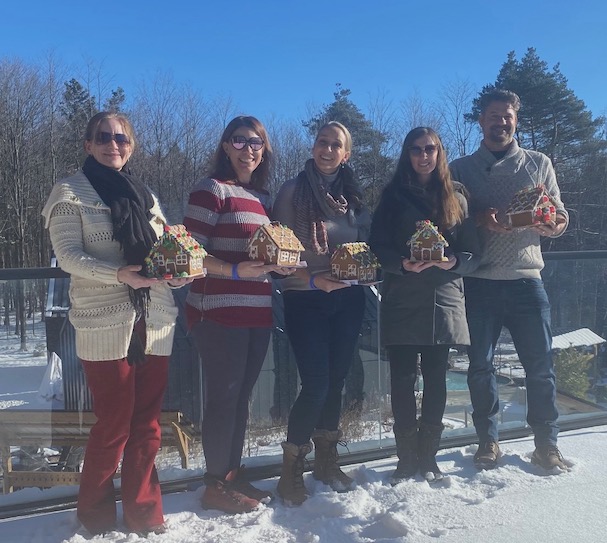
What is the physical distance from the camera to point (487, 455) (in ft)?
10.2

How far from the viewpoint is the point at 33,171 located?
75.9 ft

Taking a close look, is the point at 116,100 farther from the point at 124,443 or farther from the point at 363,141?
the point at 124,443

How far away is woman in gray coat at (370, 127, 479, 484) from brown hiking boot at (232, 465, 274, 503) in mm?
681

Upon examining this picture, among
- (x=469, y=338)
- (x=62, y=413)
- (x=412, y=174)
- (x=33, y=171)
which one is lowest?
(x=62, y=413)

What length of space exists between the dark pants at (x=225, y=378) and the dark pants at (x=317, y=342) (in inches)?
7.2

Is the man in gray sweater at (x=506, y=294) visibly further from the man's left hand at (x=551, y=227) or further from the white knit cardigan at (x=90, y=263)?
the white knit cardigan at (x=90, y=263)

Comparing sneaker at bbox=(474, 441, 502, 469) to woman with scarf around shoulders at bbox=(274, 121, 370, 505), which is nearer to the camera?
woman with scarf around shoulders at bbox=(274, 121, 370, 505)

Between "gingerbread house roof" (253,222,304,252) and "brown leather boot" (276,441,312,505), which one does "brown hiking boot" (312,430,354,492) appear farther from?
"gingerbread house roof" (253,222,304,252)

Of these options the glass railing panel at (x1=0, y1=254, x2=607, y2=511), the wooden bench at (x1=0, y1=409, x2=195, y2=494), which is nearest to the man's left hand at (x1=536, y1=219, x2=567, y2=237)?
the glass railing panel at (x1=0, y1=254, x2=607, y2=511)

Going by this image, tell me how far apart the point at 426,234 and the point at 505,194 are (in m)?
0.76

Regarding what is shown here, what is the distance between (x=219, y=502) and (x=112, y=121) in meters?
1.79

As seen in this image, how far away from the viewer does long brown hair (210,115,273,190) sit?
2.65 metres

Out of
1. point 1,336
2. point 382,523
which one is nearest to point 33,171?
point 1,336

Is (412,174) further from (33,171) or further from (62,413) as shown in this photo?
(33,171)
